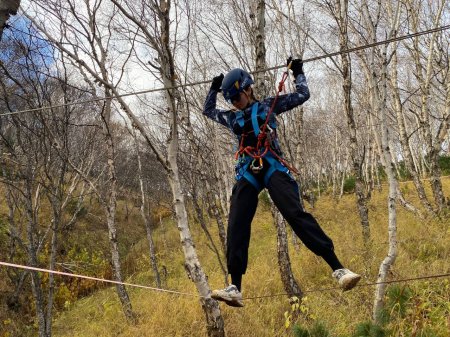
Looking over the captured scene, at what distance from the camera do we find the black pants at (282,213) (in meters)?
2.76

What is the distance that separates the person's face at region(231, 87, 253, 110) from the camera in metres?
3.04

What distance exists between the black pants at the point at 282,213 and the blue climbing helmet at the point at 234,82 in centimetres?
67

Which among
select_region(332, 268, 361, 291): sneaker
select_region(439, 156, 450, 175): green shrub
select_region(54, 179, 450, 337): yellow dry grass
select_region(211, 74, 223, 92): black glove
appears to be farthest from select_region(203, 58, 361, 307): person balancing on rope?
select_region(439, 156, 450, 175): green shrub

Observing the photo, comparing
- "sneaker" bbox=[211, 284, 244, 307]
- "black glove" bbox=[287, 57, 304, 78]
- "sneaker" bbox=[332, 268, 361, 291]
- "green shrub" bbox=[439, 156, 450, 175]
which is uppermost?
"black glove" bbox=[287, 57, 304, 78]

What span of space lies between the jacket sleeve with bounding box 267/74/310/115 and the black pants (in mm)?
529

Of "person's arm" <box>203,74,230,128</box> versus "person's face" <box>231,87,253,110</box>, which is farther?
"person's arm" <box>203,74,230,128</box>

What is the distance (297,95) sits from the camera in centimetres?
303

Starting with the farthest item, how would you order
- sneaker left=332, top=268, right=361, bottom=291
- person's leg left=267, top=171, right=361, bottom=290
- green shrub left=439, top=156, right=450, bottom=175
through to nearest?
1. green shrub left=439, top=156, right=450, bottom=175
2. person's leg left=267, top=171, right=361, bottom=290
3. sneaker left=332, top=268, right=361, bottom=291

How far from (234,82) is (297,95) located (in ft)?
1.63

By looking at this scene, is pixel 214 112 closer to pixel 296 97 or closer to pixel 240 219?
pixel 296 97

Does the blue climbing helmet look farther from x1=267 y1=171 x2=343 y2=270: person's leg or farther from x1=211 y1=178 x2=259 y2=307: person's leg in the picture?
x1=267 y1=171 x2=343 y2=270: person's leg

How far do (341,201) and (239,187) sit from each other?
12619 mm

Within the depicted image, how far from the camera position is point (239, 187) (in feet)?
9.86

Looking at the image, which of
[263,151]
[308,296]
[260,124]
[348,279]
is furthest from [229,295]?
[308,296]
